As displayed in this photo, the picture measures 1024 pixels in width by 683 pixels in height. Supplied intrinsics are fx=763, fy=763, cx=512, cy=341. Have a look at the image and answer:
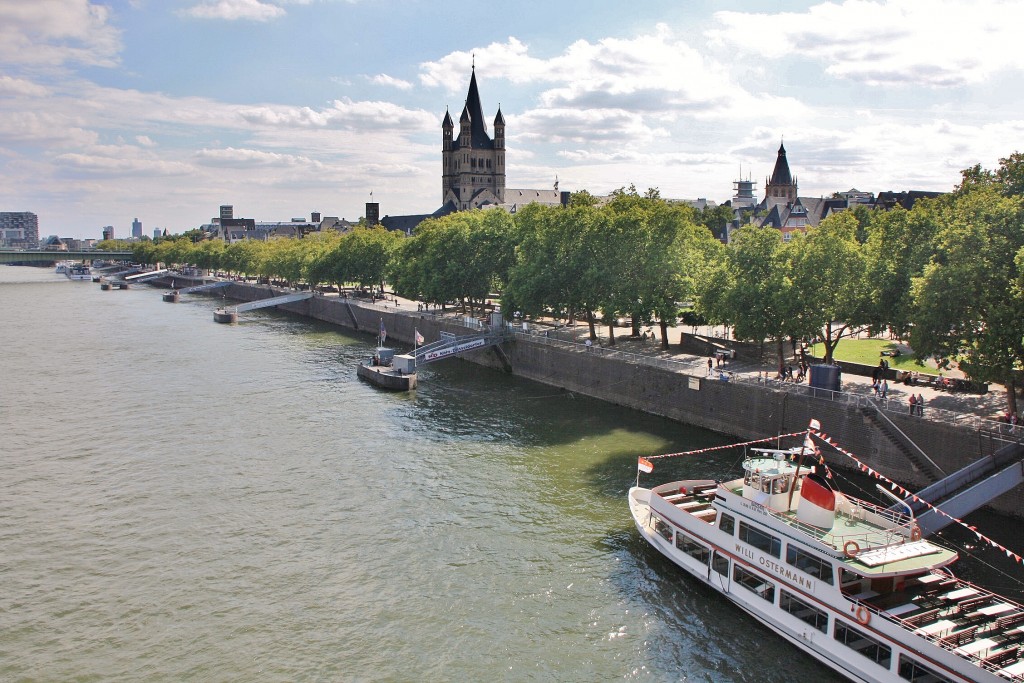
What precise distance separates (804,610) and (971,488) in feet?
38.6

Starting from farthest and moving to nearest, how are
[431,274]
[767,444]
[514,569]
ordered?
[431,274] < [767,444] < [514,569]

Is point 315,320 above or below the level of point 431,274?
below

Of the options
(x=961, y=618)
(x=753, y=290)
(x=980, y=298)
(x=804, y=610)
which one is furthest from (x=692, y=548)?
(x=753, y=290)

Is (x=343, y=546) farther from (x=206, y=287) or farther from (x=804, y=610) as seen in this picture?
(x=206, y=287)

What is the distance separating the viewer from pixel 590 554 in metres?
30.2

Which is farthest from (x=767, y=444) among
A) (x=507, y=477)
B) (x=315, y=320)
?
(x=315, y=320)

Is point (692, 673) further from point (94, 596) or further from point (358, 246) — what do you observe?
point (358, 246)

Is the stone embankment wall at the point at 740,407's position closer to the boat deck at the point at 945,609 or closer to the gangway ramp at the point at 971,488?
the gangway ramp at the point at 971,488

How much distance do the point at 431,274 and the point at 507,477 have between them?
55.2 m

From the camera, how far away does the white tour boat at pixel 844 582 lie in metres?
21.0

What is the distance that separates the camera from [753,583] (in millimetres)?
26219

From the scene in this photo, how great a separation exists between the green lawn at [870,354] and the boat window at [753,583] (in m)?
26.3

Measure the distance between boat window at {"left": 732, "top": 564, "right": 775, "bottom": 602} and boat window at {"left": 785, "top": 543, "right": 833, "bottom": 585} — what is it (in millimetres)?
1281

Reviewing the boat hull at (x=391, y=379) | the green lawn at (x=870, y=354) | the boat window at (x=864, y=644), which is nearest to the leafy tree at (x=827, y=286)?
the green lawn at (x=870, y=354)
